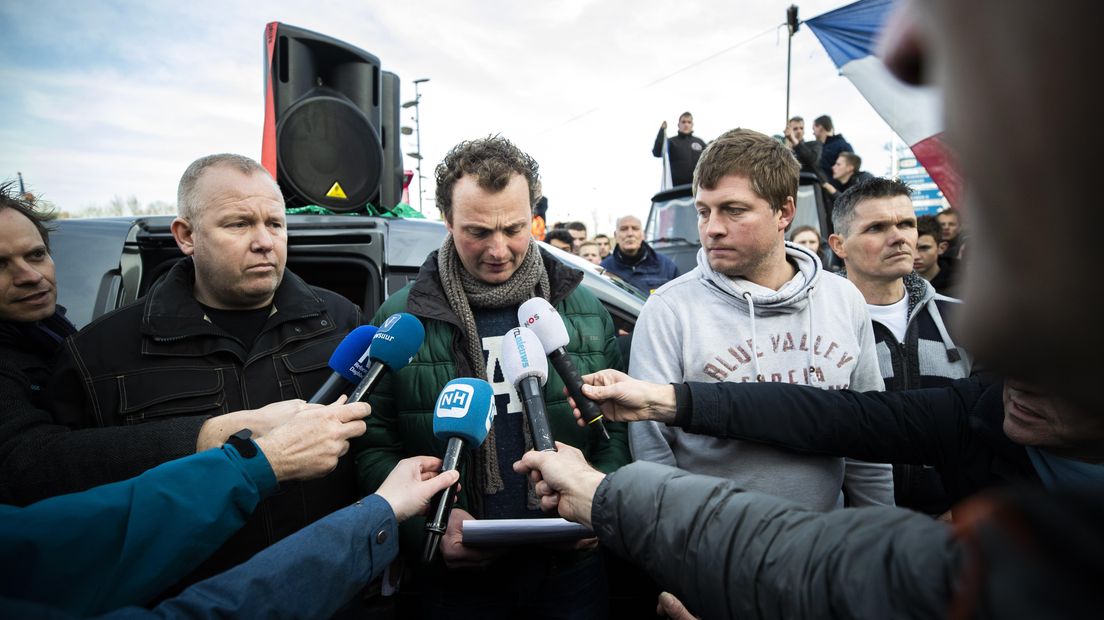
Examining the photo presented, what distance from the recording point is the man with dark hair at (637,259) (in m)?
6.37

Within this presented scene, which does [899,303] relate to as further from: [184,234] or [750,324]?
[184,234]

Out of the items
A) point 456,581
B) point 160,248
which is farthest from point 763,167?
point 160,248

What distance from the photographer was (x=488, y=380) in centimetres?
209

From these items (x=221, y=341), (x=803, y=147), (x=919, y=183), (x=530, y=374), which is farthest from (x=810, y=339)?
(x=919, y=183)

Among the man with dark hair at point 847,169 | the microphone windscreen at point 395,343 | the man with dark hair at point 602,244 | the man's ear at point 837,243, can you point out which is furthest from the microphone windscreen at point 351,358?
the man with dark hair at point 602,244

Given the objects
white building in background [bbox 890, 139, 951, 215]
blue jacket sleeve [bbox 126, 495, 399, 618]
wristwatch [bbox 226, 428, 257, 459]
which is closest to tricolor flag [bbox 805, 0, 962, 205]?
blue jacket sleeve [bbox 126, 495, 399, 618]

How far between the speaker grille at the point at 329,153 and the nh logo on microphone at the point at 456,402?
2248 mm

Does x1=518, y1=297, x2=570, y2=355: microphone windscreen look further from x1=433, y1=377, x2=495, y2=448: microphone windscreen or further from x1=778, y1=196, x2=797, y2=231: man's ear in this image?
x1=778, y1=196, x2=797, y2=231: man's ear

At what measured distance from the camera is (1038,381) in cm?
45

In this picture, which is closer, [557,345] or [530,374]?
[530,374]

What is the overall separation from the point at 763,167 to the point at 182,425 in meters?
2.18

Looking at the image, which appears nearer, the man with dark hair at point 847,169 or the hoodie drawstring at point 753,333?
the hoodie drawstring at point 753,333

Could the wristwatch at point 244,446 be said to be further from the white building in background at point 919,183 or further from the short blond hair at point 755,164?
the white building in background at point 919,183

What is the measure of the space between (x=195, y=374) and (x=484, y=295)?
1080 mm
